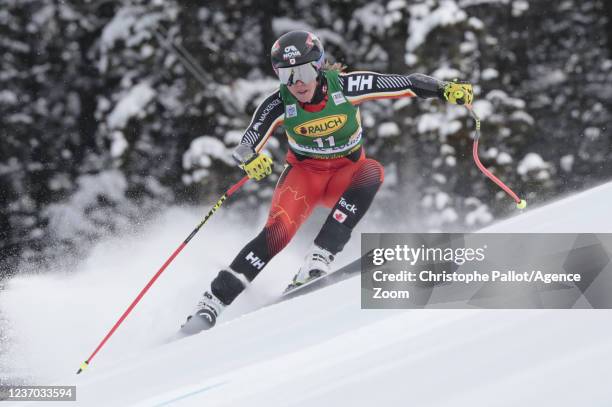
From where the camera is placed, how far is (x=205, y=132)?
10477 mm

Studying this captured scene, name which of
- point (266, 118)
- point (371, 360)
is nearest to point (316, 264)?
point (266, 118)

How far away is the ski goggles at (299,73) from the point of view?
427 cm

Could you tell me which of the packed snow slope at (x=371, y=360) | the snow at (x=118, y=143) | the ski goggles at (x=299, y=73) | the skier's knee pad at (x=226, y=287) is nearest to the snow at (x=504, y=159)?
the snow at (x=118, y=143)

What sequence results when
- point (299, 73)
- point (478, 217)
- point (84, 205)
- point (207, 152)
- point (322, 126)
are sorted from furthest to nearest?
point (84, 205), point (478, 217), point (207, 152), point (322, 126), point (299, 73)

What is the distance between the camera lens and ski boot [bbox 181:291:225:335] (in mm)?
4211

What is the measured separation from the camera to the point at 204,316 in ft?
13.9

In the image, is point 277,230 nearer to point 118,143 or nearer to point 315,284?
point 315,284

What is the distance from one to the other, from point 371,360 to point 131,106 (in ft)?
26.8

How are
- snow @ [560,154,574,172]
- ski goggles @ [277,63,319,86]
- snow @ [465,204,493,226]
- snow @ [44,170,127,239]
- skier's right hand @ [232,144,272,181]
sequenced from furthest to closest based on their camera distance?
snow @ [560,154,574,172], snow @ [44,170,127,239], snow @ [465,204,493,226], ski goggles @ [277,63,319,86], skier's right hand @ [232,144,272,181]

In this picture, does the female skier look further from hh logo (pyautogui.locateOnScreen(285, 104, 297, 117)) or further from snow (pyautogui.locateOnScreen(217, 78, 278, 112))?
snow (pyautogui.locateOnScreen(217, 78, 278, 112))

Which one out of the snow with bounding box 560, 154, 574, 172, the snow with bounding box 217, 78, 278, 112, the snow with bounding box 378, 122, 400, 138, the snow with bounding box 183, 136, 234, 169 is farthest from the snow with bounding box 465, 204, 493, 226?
the snow with bounding box 183, 136, 234, 169

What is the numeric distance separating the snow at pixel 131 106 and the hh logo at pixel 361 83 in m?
6.34

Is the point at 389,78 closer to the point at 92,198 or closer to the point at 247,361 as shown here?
the point at 247,361

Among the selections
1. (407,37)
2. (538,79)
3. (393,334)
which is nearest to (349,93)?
(393,334)
